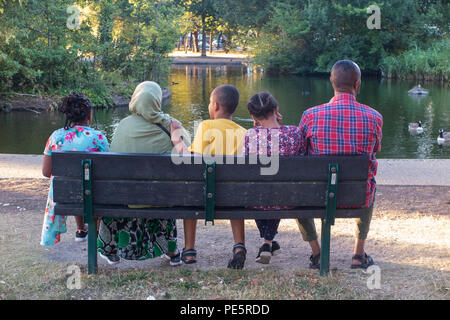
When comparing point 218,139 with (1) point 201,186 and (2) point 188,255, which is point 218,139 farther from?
(2) point 188,255

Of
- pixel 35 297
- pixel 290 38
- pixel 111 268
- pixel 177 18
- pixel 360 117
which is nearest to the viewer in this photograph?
pixel 35 297

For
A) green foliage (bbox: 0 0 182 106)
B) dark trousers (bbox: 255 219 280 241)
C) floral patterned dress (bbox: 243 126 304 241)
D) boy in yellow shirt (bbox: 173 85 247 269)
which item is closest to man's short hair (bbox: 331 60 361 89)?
floral patterned dress (bbox: 243 126 304 241)

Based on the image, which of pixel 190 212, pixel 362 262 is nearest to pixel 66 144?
pixel 190 212

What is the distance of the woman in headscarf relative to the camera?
158 inches

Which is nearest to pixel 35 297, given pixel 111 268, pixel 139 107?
pixel 111 268

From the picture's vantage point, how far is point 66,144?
13.9 ft

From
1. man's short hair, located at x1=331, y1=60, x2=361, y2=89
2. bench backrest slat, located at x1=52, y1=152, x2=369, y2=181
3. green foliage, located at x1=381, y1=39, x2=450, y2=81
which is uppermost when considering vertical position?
green foliage, located at x1=381, y1=39, x2=450, y2=81

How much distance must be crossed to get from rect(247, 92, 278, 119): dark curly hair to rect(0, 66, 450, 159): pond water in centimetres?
925

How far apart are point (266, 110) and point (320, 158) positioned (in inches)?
21.6

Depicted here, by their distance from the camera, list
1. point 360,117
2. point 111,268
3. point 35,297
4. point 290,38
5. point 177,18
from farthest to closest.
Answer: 1. point 290,38
2. point 177,18
3. point 111,268
4. point 360,117
5. point 35,297

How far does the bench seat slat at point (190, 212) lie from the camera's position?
12.3ft

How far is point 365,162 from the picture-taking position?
3.67 m

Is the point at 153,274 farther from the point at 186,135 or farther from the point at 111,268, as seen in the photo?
the point at 186,135

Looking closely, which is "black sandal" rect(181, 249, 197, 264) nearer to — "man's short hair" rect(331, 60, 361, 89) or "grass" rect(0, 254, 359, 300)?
"grass" rect(0, 254, 359, 300)
